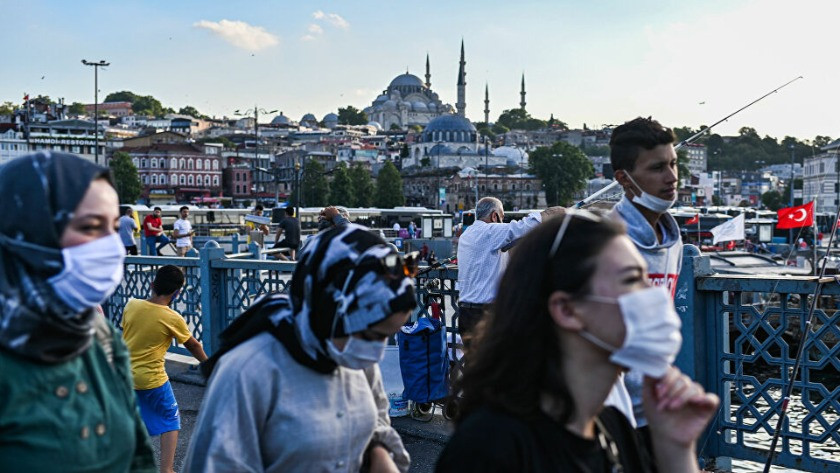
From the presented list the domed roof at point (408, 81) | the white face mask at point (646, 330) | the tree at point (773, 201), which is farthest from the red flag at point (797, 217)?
the domed roof at point (408, 81)

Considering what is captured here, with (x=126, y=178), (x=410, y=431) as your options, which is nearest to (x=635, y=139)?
(x=410, y=431)

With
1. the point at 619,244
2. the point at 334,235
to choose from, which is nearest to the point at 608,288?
the point at 619,244

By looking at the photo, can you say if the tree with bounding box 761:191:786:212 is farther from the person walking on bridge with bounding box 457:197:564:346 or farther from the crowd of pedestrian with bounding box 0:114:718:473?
the crowd of pedestrian with bounding box 0:114:718:473

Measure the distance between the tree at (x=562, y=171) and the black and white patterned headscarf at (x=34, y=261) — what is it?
116018 millimetres

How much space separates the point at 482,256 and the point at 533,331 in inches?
156

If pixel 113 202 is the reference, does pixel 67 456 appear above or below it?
below

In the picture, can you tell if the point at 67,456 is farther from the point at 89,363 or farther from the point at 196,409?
the point at 196,409

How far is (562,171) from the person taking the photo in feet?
384

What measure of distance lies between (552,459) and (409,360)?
457 centimetres

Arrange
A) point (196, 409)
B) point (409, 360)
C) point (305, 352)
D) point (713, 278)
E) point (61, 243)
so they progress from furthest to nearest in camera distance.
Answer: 1. point (196, 409)
2. point (409, 360)
3. point (713, 278)
4. point (305, 352)
5. point (61, 243)

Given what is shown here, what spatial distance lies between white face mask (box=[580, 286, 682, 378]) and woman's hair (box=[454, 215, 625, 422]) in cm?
10

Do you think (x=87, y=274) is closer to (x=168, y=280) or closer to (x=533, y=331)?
(x=533, y=331)

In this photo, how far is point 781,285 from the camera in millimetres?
4668

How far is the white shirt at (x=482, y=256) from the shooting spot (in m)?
5.71
